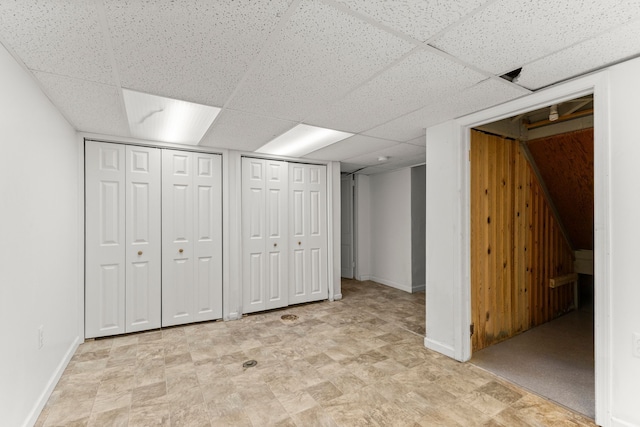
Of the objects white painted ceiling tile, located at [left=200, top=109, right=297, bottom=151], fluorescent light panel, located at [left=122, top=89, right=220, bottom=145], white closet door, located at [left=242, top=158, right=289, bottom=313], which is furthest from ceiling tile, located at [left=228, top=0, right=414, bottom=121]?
white closet door, located at [left=242, top=158, right=289, bottom=313]

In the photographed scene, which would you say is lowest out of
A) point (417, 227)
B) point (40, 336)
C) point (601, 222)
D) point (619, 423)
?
point (619, 423)

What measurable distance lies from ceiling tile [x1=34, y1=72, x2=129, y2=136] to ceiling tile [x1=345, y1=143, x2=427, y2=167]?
2979mm

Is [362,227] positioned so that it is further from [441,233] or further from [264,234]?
[441,233]

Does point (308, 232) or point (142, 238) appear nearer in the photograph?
point (142, 238)

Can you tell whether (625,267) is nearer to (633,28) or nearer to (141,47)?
(633,28)

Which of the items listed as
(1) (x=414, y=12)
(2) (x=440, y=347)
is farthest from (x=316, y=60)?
(2) (x=440, y=347)

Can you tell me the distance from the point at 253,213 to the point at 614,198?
3.57m

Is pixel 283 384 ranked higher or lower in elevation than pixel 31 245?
lower

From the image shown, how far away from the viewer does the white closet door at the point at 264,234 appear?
13.2 feet

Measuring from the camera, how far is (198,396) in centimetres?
215

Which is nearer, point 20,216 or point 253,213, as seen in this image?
point 20,216

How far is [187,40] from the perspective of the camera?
151 centimetres

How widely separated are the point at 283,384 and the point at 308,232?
2461 mm

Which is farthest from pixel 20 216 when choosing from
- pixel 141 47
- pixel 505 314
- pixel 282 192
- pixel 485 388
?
pixel 505 314
